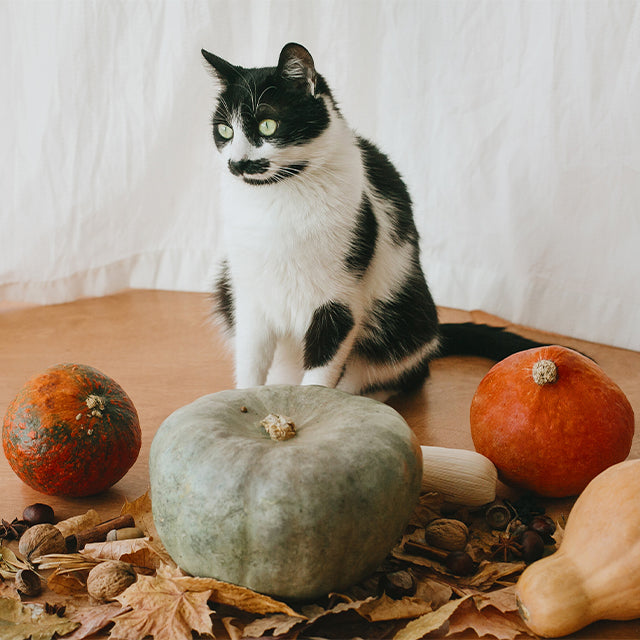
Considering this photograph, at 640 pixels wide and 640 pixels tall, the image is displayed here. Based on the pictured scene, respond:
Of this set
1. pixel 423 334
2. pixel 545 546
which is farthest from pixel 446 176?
pixel 545 546

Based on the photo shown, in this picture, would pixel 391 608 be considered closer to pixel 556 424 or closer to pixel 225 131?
pixel 556 424

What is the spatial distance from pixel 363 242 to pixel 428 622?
2.03 ft

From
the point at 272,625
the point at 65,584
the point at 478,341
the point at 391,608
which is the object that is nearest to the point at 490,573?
the point at 391,608

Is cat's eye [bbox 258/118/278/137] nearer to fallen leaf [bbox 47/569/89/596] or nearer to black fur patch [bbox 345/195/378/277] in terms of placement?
black fur patch [bbox 345/195/378/277]

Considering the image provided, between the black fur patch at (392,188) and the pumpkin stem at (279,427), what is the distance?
0.55 meters

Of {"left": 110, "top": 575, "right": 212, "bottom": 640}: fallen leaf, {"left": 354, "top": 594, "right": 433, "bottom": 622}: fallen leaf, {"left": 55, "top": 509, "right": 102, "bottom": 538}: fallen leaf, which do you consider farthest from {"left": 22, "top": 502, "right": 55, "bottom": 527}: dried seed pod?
{"left": 354, "top": 594, "right": 433, "bottom": 622}: fallen leaf

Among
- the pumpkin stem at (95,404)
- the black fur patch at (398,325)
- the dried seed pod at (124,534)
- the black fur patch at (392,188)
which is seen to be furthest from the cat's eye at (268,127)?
the dried seed pod at (124,534)

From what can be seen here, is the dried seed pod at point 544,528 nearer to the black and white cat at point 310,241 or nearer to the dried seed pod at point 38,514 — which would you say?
the black and white cat at point 310,241

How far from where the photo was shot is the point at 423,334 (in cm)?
143

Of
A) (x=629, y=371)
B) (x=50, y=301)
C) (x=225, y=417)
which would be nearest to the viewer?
(x=225, y=417)

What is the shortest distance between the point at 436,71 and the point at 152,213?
2.75ft

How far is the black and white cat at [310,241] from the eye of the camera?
1.15 metres

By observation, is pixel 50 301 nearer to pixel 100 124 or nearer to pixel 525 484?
pixel 100 124

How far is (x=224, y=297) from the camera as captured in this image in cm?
149
